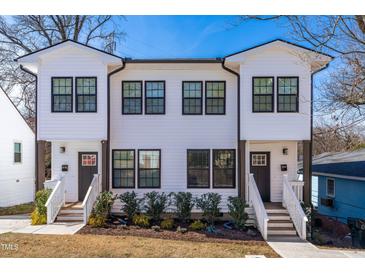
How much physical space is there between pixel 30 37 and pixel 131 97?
382 inches

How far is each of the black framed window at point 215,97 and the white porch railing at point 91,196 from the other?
4.21 metres

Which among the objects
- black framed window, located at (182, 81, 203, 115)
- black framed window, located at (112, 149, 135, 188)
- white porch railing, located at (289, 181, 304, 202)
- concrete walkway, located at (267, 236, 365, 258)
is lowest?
concrete walkway, located at (267, 236, 365, 258)

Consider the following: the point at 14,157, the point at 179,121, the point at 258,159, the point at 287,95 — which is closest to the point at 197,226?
the point at 258,159

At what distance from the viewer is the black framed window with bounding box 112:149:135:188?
32.8ft

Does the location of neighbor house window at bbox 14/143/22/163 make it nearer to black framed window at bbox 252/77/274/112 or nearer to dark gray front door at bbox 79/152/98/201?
dark gray front door at bbox 79/152/98/201

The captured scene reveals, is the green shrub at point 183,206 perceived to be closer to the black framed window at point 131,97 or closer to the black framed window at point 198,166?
the black framed window at point 198,166

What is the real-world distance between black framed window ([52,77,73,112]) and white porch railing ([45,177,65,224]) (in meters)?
2.26

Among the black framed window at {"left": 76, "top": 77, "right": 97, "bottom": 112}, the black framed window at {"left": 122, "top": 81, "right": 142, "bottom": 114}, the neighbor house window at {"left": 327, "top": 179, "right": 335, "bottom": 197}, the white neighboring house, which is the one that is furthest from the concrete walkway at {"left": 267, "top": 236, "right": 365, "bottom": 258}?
the white neighboring house

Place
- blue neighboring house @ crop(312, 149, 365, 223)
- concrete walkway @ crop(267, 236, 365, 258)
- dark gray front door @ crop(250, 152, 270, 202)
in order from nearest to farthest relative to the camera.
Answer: concrete walkway @ crop(267, 236, 365, 258) < dark gray front door @ crop(250, 152, 270, 202) < blue neighboring house @ crop(312, 149, 365, 223)

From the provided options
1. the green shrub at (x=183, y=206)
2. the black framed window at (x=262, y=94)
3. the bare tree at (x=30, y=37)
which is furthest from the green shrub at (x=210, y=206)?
the bare tree at (x=30, y=37)
